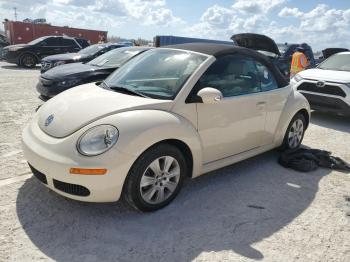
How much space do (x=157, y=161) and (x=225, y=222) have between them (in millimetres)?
883

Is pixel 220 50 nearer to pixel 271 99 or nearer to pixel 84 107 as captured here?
pixel 271 99

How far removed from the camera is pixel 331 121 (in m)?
8.34

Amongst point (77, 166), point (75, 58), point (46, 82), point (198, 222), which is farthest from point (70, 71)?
point (198, 222)

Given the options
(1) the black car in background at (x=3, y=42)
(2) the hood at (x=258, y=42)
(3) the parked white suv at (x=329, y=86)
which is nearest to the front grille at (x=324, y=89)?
(3) the parked white suv at (x=329, y=86)

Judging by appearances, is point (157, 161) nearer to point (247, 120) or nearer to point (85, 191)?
point (85, 191)

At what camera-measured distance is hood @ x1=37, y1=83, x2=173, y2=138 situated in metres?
3.40

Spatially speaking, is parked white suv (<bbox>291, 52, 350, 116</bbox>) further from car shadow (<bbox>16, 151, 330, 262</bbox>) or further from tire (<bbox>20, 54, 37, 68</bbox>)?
tire (<bbox>20, 54, 37, 68</bbox>)

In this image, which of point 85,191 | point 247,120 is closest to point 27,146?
point 85,191

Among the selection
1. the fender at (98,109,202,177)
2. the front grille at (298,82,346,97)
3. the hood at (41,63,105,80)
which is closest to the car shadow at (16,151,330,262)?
the fender at (98,109,202,177)

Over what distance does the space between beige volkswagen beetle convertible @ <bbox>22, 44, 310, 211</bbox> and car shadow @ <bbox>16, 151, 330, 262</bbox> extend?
10.2 inches

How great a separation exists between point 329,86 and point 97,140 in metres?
6.42

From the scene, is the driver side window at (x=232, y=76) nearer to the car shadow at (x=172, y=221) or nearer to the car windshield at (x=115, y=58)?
the car shadow at (x=172, y=221)

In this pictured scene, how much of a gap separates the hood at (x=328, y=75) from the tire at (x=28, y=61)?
13.2 metres

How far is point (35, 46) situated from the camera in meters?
17.4
